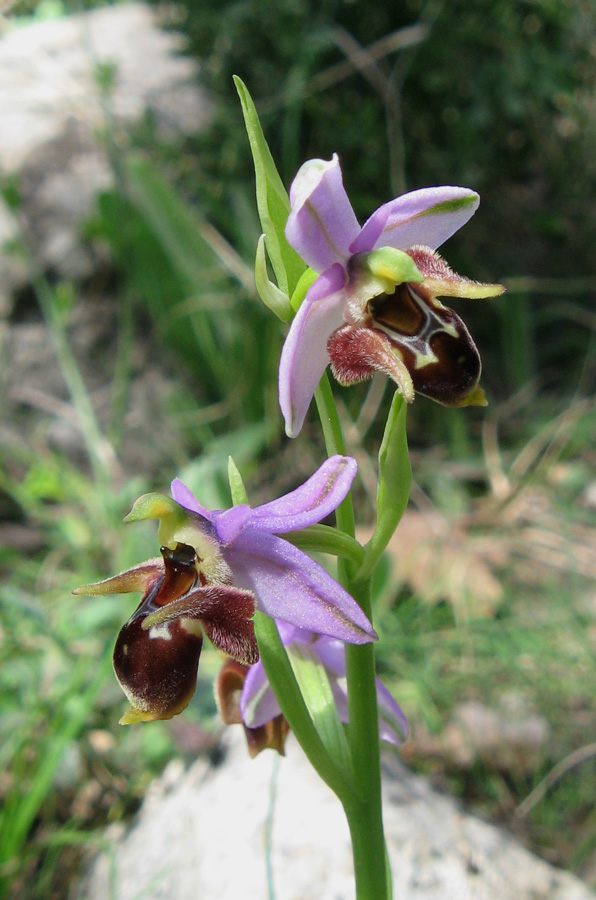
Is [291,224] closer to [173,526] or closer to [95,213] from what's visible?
[173,526]

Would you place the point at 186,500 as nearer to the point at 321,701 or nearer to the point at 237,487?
the point at 237,487

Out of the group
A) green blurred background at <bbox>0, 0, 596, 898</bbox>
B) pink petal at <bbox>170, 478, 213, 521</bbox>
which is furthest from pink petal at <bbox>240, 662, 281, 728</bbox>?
green blurred background at <bbox>0, 0, 596, 898</bbox>

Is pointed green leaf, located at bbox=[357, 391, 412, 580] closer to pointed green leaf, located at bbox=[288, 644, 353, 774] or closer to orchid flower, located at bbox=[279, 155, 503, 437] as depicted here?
orchid flower, located at bbox=[279, 155, 503, 437]

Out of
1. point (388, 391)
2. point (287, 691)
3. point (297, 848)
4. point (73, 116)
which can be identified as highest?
point (73, 116)

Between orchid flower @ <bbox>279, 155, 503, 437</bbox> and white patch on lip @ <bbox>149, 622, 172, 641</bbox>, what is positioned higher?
orchid flower @ <bbox>279, 155, 503, 437</bbox>

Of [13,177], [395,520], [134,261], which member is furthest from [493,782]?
[13,177]

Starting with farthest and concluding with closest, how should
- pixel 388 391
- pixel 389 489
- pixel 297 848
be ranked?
pixel 388 391 → pixel 297 848 → pixel 389 489

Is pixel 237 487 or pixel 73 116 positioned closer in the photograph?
pixel 237 487

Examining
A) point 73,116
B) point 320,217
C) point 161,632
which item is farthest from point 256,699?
point 73,116
